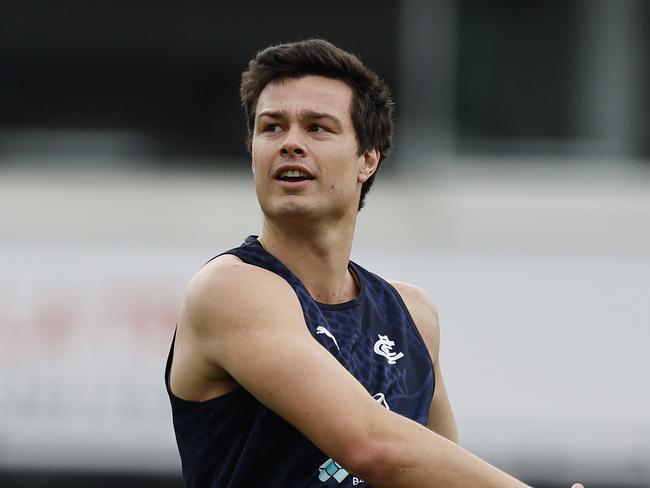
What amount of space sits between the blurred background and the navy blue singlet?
5.40 m

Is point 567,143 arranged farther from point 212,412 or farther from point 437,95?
point 212,412

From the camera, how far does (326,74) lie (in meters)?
4.66

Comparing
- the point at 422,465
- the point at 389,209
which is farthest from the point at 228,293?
the point at 389,209

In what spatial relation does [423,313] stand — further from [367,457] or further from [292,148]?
[367,457]

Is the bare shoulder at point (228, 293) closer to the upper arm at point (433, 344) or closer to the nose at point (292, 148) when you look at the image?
the nose at point (292, 148)

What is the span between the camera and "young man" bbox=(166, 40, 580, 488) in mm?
3959

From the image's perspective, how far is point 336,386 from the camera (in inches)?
157

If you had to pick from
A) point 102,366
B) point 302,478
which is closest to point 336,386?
point 302,478

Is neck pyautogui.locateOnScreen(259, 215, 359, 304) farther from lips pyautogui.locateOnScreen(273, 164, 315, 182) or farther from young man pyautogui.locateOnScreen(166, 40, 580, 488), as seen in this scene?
lips pyautogui.locateOnScreen(273, 164, 315, 182)

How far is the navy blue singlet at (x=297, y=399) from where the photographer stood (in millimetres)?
4250

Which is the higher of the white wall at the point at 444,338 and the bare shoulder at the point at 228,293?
the bare shoulder at the point at 228,293

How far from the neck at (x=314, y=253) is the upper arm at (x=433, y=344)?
0.33 meters

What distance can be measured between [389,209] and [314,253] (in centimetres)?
651

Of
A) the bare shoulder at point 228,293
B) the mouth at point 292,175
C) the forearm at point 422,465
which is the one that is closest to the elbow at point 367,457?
the forearm at point 422,465
